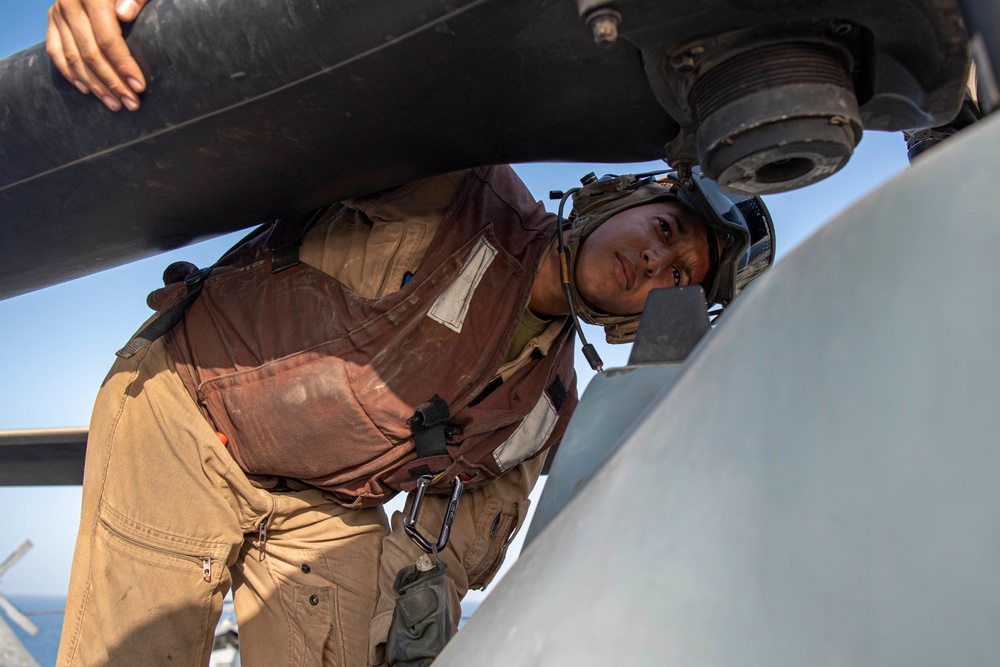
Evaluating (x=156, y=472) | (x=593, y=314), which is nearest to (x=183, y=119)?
(x=156, y=472)

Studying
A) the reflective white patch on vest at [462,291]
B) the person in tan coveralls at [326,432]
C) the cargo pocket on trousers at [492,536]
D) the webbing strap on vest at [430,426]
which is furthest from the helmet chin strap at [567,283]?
the cargo pocket on trousers at [492,536]

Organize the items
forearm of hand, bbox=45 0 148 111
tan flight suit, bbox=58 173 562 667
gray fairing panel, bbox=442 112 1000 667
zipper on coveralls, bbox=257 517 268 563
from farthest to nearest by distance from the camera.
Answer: zipper on coveralls, bbox=257 517 268 563
tan flight suit, bbox=58 173 562 667
forearm of hand, bbox=45 0 148 111
gray fairing panel, bbox=442 112 1000 667

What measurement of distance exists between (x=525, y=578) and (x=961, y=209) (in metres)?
0.36

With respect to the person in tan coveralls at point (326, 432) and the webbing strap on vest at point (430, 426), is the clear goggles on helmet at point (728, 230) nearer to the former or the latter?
the person in tan coveralls at point (326, 432)

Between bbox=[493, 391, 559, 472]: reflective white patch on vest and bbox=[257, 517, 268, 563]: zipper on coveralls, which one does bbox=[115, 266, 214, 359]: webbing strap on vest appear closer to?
bbox=[257, 517, 268, 563]: zipper on coveralls

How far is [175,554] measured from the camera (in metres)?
1.81

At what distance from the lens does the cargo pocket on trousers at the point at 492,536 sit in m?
2.28

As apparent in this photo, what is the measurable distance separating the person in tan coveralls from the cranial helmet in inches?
0.9

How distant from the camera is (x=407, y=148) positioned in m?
1.33

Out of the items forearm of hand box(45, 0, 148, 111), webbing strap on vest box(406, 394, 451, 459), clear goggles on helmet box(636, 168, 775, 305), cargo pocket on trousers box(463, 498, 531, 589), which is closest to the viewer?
forearm of hand box(45, 0, 148, 111)

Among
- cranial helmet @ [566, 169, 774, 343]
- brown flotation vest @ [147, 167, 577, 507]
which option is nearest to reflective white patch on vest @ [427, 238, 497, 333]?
→ brown flotation vest @ [147, 167, 577, 507]

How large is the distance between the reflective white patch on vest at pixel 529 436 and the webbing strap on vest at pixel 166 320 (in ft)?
2.81

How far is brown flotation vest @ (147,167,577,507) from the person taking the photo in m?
1.83

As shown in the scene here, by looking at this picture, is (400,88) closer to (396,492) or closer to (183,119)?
(183,119)
